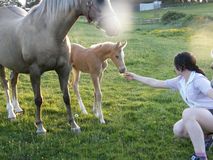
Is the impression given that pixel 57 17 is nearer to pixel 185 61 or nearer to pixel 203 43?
pixel 185 61

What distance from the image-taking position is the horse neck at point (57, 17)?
5887 mm

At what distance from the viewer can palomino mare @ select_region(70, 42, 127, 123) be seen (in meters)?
6.86

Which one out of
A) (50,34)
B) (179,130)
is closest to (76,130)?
(50,34)

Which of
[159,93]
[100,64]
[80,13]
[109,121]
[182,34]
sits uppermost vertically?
[80,13]

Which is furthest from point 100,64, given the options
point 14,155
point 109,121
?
point 14,155

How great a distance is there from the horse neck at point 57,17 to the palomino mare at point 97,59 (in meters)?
1.16

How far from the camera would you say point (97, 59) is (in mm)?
7195

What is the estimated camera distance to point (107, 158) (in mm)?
5375

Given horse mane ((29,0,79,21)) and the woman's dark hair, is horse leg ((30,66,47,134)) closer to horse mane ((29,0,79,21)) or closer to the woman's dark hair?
horse mane ((29,0,79,21))

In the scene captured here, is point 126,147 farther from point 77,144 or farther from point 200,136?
point 200,136

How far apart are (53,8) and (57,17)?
0.15 meters

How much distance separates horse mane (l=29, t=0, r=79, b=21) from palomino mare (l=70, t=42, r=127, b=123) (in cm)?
129

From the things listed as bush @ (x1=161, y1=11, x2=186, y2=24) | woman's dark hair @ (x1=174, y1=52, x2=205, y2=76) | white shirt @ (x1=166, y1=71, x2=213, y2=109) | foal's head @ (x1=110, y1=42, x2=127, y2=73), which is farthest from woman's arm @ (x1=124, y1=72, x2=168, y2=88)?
bush @ (x1=161, y1=11, x2=186, y2=24)

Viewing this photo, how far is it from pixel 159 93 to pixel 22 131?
407 centimetres
